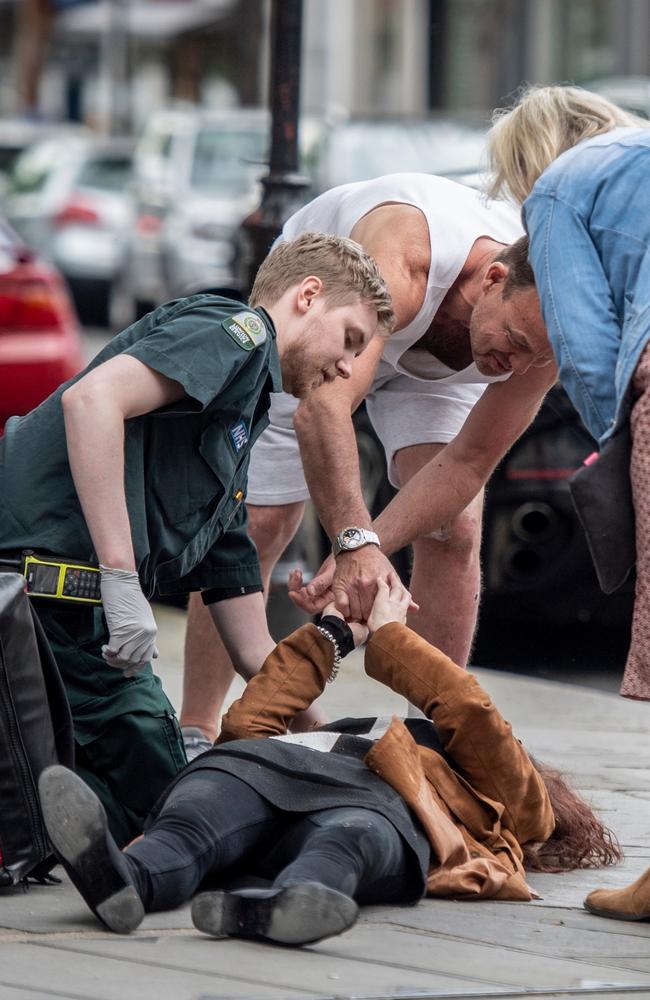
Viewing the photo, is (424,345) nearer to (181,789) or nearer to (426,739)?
(426,739)

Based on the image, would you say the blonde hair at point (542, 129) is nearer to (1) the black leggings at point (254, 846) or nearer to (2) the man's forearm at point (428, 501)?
(2) the man's forearm at point (428, 501)

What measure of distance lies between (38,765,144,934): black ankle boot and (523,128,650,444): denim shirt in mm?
1128

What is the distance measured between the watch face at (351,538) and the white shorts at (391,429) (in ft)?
2.35

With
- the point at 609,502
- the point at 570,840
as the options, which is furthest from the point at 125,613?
the point at 570,840

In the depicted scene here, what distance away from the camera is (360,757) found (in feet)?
11.1

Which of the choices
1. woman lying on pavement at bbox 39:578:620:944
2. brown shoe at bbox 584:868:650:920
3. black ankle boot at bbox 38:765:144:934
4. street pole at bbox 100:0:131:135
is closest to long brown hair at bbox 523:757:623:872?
woman lying on pavement at bbox 39:578:620:944

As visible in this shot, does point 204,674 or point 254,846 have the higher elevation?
point 254,846

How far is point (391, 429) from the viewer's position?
4.70m

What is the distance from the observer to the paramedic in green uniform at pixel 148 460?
10.8 ft

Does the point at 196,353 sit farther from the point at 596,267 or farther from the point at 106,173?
the point at 106,173

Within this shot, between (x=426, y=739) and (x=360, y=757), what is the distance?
0.15m

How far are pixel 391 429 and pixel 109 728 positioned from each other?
1.52 metres

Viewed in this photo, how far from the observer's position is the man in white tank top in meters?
3.88

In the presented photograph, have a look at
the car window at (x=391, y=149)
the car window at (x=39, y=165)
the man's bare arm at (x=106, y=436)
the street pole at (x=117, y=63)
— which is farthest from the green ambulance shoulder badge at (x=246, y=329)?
the street pole at (x=117, y=63)
